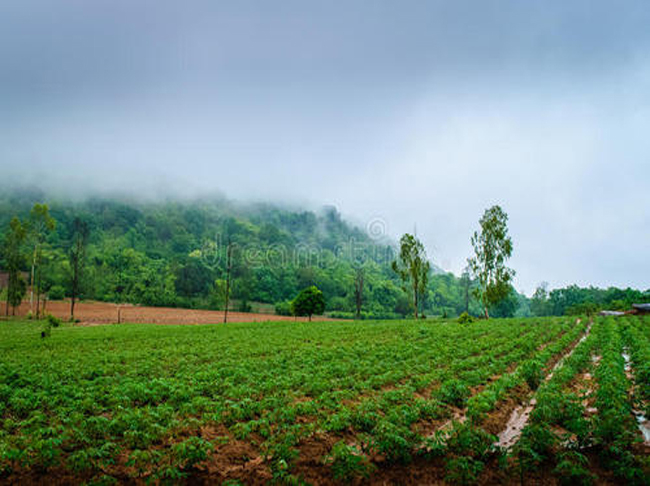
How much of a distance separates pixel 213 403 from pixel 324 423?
3463 millimetres

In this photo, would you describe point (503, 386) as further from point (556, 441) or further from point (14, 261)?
point (14, 261)

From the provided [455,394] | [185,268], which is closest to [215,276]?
[185,268]

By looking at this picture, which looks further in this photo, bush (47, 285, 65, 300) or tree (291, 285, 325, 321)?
bush (47, 285, 65, 300)

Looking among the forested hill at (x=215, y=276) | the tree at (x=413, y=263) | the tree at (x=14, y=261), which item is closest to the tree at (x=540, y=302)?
the forested hill at (x=215, y=276)

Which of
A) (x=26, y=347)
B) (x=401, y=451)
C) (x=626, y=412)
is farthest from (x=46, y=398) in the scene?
(x=26, y=347)

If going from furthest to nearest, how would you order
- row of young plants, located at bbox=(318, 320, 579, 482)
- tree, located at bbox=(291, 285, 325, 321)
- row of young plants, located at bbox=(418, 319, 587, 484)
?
1. tree, located at bbox=(291, 285, 325, 321)
2. row of young plants, located at bbox=(318, 320, 579, 482)
3. row of young plants, located at bbox=(418, 319, 587, 484)

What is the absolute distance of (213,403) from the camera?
10406mm

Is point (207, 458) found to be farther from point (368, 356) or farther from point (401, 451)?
point (368, 356)

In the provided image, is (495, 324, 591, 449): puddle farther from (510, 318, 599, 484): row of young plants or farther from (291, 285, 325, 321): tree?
(291, 285, 325, 321): tree

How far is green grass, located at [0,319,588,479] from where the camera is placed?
279 inches

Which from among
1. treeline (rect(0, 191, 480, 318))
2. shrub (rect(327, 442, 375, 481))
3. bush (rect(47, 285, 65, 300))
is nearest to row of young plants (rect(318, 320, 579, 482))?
shrub (rect(327, 442, 375, 481))

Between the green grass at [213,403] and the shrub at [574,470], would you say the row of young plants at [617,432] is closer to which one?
the shrub at [574,470]

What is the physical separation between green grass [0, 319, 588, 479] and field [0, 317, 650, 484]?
0.15 ft

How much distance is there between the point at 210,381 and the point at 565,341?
20.4 meters
